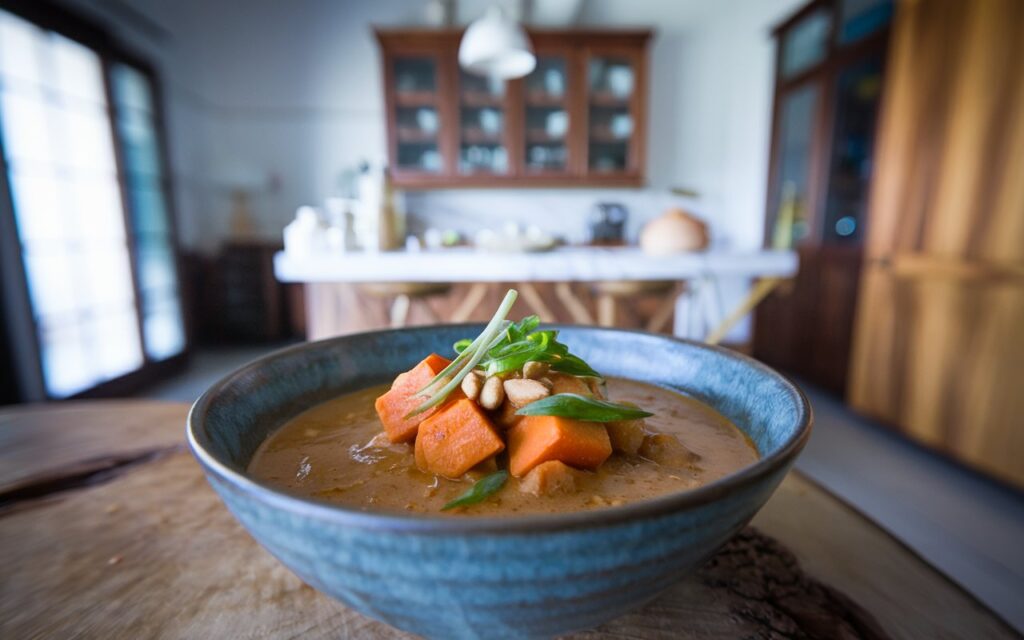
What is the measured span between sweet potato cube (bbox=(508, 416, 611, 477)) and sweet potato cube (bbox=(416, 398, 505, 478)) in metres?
0.02

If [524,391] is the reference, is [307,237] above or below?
above

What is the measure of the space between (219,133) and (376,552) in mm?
6525

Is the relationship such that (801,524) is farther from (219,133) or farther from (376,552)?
(219,133)

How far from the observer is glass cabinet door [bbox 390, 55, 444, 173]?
4801 millimetres

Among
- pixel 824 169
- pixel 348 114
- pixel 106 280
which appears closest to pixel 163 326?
pixel 106 280

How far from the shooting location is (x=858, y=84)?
11.6 ft

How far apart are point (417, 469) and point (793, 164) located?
4811 millimetres

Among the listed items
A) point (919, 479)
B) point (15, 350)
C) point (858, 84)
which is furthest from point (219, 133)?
point (919, 479)

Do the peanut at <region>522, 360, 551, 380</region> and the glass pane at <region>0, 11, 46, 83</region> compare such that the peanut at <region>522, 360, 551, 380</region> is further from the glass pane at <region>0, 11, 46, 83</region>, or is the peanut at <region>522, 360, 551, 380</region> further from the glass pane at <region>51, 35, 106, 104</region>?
the glass pane at <region>51, 35, 106, 104</region>

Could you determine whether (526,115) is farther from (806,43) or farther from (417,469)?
(417,469)

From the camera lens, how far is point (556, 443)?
0.48 metres

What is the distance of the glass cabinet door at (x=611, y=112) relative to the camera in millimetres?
4898

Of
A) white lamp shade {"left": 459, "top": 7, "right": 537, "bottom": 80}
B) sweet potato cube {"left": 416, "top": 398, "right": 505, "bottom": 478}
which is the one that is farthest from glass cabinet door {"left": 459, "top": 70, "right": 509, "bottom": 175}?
sweet potato cube {"left": 416, "top": 398, "right": 505, "bottom": 478}

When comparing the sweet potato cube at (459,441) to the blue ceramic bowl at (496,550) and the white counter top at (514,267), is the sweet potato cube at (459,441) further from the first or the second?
the white counter top at (514,267)
